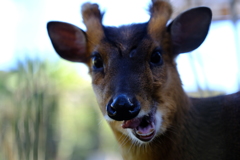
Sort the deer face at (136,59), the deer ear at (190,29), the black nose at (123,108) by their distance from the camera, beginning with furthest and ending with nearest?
1. the deer ear at (190,29)
2. the deer face at (136,59)
3. the black nose at (123,108)

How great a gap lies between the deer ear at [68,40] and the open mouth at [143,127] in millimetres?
1092

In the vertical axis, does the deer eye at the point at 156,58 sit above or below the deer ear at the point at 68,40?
below

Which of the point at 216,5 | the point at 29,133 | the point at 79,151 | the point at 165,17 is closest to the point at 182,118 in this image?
the point at 165,17

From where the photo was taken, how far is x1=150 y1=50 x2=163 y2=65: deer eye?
303 cm

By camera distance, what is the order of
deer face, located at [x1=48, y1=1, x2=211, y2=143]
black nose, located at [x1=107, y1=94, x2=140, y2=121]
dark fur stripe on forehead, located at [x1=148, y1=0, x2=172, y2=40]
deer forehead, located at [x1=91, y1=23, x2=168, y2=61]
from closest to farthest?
1. black nose, located at [x1=107, y1=94, x2=140, y2=121]
2. deer face, located at [x1=48, y1=1, x2=211, y2=143]
3. deer forehead, located at [x1=91, y1=23, x2=168, y2=61]
4. dark fur stripe on forehead, located at [x1=148, y1=0, x2=172, y2=40]

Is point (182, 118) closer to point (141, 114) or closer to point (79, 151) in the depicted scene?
point (141, 114)

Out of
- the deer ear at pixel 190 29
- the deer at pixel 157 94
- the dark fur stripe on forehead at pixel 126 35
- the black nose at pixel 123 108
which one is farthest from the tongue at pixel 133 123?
the deer ear at pixel 190 29

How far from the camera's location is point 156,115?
2.80m

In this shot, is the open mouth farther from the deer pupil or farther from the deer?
the deer pupil

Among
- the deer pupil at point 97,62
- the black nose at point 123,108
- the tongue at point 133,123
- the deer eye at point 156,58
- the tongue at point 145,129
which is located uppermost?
the deer pupil at point 97,62

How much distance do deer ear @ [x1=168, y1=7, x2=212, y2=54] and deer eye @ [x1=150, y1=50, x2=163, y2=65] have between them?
1.00 feet

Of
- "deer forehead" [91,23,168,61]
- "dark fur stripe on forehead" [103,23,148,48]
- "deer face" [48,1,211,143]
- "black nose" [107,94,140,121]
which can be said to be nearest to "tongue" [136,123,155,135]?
"deer face" [48,1,211,143]

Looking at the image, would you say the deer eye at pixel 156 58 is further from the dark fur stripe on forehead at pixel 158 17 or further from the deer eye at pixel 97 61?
the deer eye at pixel 97 61

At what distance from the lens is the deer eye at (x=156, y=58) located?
3.03m
